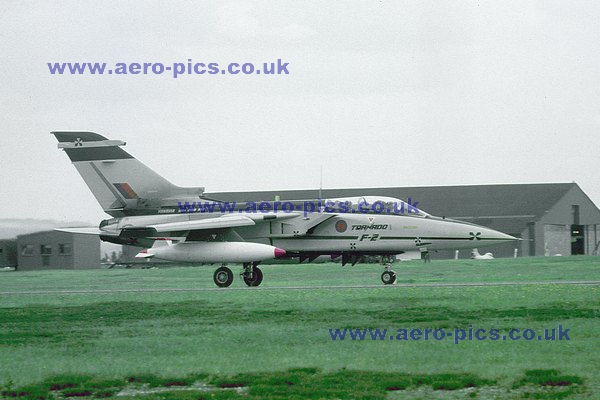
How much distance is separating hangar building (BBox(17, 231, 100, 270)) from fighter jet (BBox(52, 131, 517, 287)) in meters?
23.0

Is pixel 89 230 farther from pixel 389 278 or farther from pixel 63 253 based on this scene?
pixel 63 253

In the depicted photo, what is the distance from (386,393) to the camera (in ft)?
28.9

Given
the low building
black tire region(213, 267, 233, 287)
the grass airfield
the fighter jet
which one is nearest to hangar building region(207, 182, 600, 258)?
the low building

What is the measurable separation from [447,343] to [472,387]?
265 cm

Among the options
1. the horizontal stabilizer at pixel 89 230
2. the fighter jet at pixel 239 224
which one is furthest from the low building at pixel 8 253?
the fighter jet at pixel 239 224

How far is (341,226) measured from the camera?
25.9 metres

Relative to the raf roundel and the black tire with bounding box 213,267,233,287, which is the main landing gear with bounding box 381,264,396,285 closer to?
the raf roundel

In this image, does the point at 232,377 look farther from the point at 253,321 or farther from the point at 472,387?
the point at 253,321

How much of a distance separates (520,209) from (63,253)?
104 ft

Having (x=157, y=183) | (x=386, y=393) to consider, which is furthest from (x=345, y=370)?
(x=157, y=183)

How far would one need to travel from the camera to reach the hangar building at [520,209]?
204 ft

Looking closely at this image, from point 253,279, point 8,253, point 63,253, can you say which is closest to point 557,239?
point 63,253

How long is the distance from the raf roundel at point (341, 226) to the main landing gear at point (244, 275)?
8.17 feet

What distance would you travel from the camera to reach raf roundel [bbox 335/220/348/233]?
2588cm
